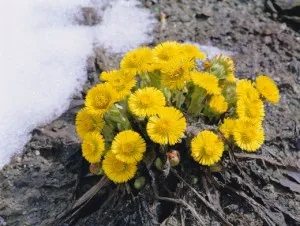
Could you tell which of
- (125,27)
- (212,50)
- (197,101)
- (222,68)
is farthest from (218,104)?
(125,27)

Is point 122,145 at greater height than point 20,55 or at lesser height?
greater

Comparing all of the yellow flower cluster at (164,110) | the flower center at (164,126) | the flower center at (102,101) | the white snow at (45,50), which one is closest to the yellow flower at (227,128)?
the yellow flower cluster at (164,110)

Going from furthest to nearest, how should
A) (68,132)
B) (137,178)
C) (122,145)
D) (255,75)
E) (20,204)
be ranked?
1. (255,75)
2. (68,132)
3. (20,204)
4. (137,178)
5. (122,145)

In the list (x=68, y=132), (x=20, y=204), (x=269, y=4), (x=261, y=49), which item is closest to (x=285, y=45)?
(x=261, y=49)

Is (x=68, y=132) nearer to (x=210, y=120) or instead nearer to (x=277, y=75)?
(x=210, y=120)

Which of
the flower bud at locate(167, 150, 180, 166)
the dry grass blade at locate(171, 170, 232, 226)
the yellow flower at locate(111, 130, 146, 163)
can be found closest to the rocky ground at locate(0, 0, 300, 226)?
the dry grass blade at locate(171, 170, 232, 226)

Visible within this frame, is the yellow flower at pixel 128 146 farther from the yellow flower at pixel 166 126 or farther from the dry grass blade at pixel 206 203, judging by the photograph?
the dry grass blade at pixel 206 203
